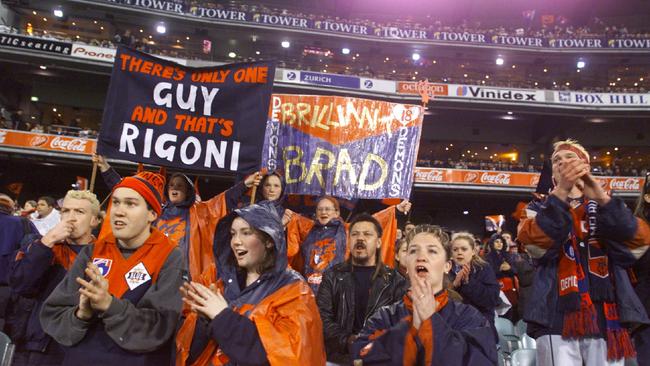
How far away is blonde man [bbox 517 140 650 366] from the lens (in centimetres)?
234

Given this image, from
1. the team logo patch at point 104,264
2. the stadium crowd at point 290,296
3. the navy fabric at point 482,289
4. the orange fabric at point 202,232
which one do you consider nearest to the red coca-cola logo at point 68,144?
the orange fabric at point 202,232

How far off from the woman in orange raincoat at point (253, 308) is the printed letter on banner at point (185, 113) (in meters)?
1.50

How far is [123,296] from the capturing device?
213 cm

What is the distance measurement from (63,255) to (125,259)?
83 cm

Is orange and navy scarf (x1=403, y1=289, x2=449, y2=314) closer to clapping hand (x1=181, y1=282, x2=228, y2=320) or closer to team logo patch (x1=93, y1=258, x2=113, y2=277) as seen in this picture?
clapping hand (x1=181, y1=282, x2=228, y2=320)

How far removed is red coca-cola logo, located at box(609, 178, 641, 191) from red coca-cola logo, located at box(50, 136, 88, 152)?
21049 mm

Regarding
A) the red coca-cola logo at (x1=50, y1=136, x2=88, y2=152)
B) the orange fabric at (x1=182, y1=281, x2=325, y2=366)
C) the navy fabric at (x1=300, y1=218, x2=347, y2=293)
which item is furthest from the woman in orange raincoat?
the red coca-cola logo at (x1=50, y1=136, x2=88, y2=152)

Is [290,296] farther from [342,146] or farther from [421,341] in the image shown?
[342,146]

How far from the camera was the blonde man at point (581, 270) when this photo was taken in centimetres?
234

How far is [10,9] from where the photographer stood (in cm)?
Result: 2359

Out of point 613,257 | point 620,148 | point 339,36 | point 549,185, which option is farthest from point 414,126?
point 620,148

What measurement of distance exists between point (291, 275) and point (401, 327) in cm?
62

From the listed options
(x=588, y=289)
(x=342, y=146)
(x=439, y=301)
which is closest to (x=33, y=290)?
(x=439, y=301)

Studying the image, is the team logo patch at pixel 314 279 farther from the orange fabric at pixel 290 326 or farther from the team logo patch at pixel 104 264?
the team logo patch at pixel 104 264
